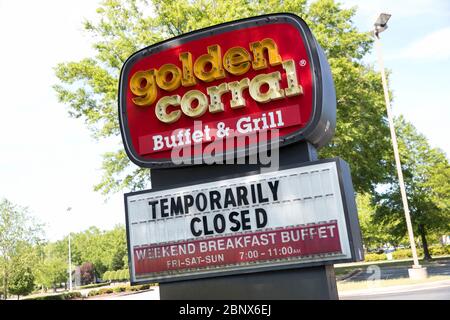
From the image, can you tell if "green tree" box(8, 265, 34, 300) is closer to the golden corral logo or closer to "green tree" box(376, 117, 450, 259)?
"green tree" box(376, 117, 450, 259)

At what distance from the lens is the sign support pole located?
287 inches

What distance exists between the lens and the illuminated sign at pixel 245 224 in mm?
7273

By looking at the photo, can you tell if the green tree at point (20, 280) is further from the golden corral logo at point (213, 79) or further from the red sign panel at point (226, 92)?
the golden corral logo at point (213, 79)

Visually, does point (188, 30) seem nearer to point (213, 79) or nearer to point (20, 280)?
point (213, 79)

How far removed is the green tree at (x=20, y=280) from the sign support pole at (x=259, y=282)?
1551 inches

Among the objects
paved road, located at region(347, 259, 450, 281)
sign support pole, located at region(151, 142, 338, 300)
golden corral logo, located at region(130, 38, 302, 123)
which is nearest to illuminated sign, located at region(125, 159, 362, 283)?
sign support pole, located at region(151, 142, 338, 300)

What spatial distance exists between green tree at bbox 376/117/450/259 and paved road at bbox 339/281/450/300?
1706 cm

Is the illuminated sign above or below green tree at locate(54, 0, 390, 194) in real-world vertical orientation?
below

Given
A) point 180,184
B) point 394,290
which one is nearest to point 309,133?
point 180,184

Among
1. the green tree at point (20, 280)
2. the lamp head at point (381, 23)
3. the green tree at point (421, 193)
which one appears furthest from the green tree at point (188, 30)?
Result: the green tree at point (20, 280)

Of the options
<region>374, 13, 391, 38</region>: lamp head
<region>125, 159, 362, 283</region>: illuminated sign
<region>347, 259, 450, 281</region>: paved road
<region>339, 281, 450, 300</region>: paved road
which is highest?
<region>374, 13, 391, 38</region>: lamp head
